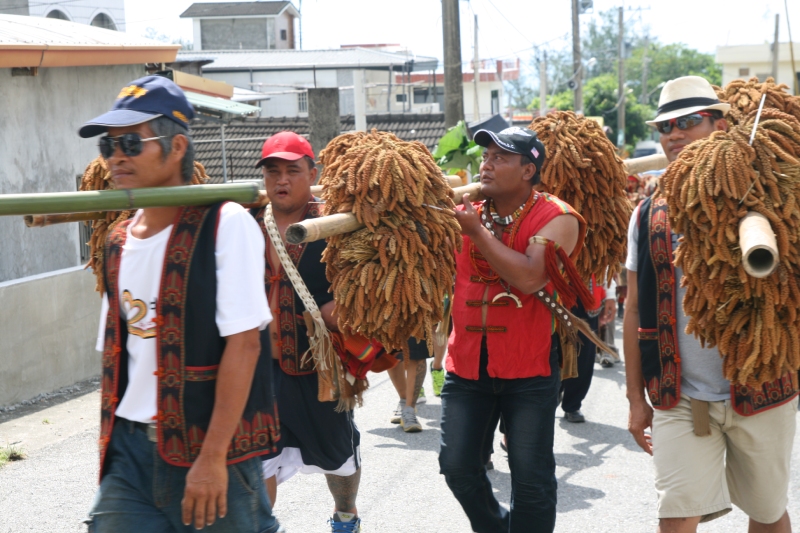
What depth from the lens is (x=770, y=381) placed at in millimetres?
3605

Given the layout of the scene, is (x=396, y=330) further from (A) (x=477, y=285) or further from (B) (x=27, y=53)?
(B) (x=27, y=53)

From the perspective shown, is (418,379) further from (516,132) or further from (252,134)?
(252,134)


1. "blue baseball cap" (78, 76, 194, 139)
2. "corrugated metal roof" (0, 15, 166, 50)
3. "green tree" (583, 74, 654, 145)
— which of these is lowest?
"blue baseball cap" (78, 76, 194, 139)

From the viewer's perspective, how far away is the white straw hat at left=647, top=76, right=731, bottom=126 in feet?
14.3

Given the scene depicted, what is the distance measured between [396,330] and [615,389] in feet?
17.9

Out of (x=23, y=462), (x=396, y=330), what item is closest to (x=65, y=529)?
(x=23, y=462)

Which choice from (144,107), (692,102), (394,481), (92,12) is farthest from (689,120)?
(92,12)

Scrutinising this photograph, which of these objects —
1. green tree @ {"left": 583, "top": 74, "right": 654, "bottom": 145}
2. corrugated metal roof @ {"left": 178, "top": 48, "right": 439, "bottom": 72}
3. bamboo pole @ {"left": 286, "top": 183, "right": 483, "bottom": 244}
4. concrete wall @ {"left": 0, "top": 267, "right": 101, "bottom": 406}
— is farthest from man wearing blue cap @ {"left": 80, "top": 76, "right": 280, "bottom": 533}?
green tree @ {"left": 583, "top": 74, "right": 654, "bottom": 145}

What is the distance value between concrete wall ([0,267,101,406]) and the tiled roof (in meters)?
9.61

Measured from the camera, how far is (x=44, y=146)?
10375 mm

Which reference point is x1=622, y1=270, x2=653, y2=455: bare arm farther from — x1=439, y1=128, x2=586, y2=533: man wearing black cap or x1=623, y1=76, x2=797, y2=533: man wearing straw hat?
x1=439, y1=128, x2=586, y2=533: man wearing black cap

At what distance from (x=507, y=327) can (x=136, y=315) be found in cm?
187

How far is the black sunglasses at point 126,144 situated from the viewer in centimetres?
292

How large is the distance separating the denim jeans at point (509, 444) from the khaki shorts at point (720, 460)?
0.54 meters
